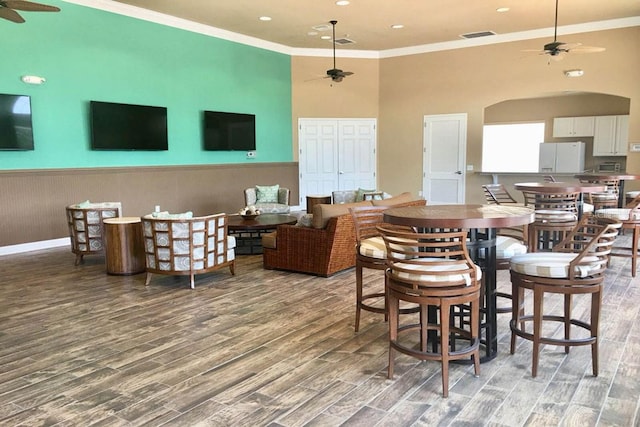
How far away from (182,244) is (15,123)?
3574mm

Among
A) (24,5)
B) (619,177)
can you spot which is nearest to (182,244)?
(24,5)

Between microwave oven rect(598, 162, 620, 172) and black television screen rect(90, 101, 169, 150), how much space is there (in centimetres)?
860

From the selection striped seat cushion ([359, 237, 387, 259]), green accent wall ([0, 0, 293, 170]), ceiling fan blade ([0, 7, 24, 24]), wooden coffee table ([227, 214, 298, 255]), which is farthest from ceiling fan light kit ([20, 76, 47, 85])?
striped seat cushion ([359, 237, 387, 259])

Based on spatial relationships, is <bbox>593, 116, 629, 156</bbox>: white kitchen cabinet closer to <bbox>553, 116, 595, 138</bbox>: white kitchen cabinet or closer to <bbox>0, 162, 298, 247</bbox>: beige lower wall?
<bbox>553, 116, 595, 138</bbox>: white kitchen cabinet

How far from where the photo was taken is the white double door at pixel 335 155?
37.2 feet

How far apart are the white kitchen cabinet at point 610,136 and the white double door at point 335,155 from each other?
478 centimetres

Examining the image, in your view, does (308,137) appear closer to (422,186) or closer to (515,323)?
(422,186)

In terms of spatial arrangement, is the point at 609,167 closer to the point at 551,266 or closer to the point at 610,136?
the point at 610,136

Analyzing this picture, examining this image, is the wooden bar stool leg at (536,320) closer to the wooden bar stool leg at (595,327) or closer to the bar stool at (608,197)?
the wooden bar stool leg at (595,327)

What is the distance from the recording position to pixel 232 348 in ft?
11.5

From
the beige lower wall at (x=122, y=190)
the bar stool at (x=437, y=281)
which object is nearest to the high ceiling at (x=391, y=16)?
the beige lower wall at (x=122, y=190)

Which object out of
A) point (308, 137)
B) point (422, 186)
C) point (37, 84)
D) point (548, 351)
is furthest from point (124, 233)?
point (422, 186)

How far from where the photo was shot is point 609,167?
10.1 meters

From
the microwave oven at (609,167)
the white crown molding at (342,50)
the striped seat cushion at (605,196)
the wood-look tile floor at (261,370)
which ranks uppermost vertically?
the white crown molding at (342,50)
